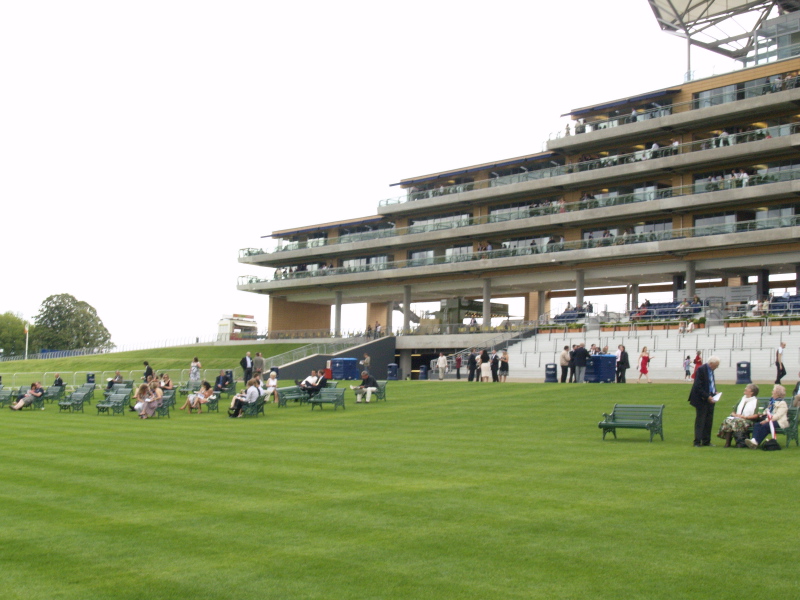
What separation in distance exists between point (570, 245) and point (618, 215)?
170 inches

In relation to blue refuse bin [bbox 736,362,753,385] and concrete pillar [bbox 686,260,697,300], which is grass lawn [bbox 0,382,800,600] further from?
concrete pillar [bbox 686,260,697,300]

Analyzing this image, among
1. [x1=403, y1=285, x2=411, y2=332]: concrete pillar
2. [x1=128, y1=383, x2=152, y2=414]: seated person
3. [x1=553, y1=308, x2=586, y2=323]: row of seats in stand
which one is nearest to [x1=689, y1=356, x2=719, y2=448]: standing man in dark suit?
[x1=128, y1=383, x2=152, y2=414]: seated person

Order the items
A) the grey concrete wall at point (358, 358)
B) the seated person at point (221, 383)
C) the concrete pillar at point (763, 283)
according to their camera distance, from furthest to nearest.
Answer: the concrete pillar at point (763, 283) → the grey concrete wall at point (358, 358) → the seated person at point (221, 383)

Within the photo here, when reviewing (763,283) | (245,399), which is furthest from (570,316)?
Answer: (245,399)

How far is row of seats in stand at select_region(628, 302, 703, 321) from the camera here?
157 ft

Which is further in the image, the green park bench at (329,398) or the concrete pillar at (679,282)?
the concrete pillar at (679,282)

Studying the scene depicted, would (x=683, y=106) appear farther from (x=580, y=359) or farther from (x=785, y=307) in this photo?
(x=580, y=359)

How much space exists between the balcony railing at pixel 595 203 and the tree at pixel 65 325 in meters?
56.6

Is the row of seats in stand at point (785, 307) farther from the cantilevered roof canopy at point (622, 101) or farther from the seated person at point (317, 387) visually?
the seated person at point (317, 387)

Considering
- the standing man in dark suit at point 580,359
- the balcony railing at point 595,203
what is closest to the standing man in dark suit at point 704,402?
the standing man in dark suit at point 580,359

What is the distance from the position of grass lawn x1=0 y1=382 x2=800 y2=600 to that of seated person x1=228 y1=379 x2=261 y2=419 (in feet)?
20.7

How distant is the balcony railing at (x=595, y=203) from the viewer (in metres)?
52.0

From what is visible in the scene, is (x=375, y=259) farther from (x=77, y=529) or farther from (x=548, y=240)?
(x=77, y=529)

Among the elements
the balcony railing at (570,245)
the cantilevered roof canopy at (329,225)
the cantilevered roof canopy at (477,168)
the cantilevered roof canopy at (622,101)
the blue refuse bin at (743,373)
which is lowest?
the blue refuse bin at (743,373)
